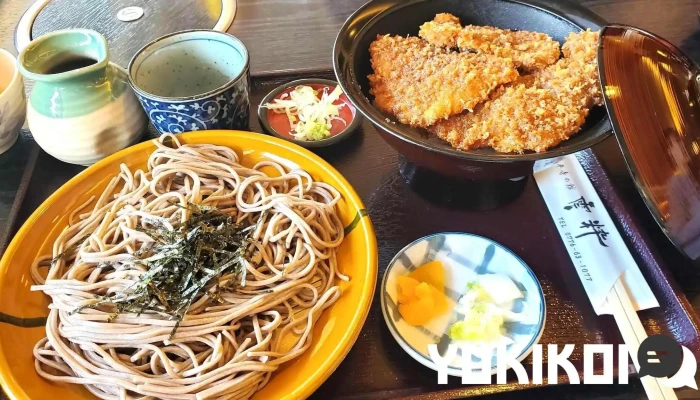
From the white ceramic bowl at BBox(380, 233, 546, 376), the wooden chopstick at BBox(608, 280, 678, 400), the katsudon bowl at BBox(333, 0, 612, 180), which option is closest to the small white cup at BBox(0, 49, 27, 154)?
the katsudon bowl at BBox(333, 0, 612, 180)

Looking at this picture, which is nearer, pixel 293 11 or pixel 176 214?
pixel 176 214

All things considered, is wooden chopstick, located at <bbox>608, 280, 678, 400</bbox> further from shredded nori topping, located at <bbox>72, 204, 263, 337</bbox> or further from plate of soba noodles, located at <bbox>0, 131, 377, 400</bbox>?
shredded nori topping, located at <bbox>72, 204, 263, 337</bbox>

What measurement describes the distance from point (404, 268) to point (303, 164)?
46 cm

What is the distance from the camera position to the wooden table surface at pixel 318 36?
1.61m

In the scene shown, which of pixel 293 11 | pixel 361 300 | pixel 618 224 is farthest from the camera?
pixel 293 11

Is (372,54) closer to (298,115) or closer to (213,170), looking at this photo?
(298,115)

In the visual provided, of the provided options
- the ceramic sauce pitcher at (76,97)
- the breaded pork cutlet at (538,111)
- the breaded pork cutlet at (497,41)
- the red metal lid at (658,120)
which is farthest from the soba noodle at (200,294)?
the red metal lid at (658,120)

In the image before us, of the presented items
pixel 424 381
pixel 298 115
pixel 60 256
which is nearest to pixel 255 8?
pixel 298 115

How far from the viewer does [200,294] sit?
1.28 metres

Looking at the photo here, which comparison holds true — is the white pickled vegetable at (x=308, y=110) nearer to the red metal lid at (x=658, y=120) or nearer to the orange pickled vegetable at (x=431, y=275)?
the orange pickled vegetable at (x=431, y=275)

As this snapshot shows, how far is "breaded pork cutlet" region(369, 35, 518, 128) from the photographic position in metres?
1.49

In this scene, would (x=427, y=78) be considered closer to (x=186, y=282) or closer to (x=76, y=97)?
(x=186, y=282)

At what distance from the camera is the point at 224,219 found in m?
1.42

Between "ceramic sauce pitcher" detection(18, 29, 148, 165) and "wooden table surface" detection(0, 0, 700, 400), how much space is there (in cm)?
22
